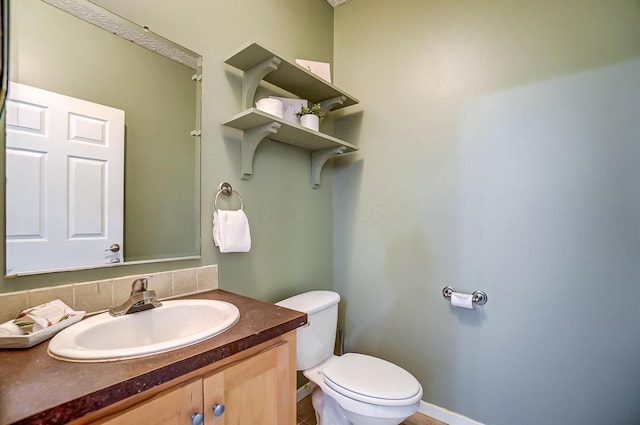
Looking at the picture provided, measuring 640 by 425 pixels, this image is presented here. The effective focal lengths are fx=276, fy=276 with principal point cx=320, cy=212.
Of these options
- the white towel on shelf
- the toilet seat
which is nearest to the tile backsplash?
the white towel on shelf

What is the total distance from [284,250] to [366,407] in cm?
83

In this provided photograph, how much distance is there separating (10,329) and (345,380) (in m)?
1.10

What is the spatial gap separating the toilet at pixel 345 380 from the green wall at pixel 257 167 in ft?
0.88

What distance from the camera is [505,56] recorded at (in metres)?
1.36

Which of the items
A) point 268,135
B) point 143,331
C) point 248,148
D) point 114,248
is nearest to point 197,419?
point 143,331

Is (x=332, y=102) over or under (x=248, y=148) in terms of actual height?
over

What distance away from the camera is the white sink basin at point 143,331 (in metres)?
0.61

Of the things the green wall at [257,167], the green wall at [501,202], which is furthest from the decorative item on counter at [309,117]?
the green wall at [501,202]

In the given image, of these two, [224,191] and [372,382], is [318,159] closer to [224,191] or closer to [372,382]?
[224,191]

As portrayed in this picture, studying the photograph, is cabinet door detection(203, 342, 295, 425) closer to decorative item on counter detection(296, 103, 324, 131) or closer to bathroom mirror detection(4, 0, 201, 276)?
bathroom mirror detection(4, 0, 201, 276)

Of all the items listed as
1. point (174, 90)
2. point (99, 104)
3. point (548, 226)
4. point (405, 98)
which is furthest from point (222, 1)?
point (548, 226)

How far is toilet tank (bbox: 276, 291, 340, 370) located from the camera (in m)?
1.36

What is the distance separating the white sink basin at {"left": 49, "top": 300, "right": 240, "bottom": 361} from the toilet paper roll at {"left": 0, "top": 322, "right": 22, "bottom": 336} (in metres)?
0.08

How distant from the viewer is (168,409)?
60 centimetres
